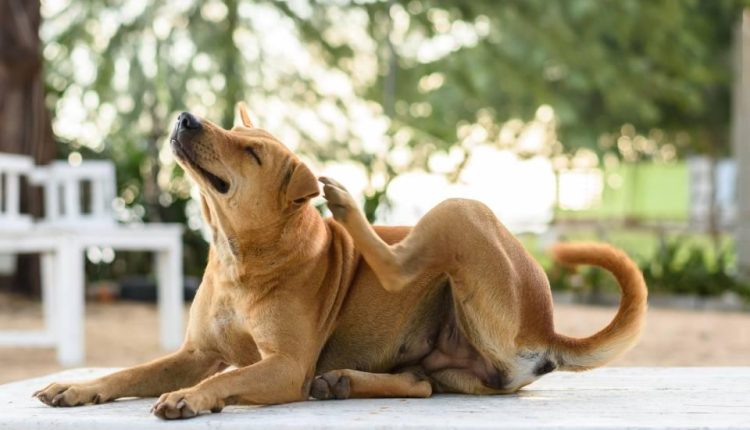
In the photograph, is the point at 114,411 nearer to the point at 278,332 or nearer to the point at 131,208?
the point at 278,332

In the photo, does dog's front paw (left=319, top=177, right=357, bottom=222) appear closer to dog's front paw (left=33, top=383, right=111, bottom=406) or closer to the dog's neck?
the dog's neck

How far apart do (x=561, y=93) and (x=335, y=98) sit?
14.3 metres

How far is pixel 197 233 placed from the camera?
13.2 meters

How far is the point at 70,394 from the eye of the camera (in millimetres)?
3092

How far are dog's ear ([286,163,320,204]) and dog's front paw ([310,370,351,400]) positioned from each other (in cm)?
55

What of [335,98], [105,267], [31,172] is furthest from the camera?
[335,98]

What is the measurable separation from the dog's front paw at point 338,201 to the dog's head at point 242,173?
50 millimetres

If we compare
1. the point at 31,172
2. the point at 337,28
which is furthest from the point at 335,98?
the point at 31,172

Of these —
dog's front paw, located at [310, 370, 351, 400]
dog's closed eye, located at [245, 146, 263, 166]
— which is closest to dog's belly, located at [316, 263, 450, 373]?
dog's front paw, located at [310, 370, 351, 400]

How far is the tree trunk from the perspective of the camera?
1097cm

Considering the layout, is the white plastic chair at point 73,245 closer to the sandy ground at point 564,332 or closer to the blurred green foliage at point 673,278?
the sandy ground at point 564,332

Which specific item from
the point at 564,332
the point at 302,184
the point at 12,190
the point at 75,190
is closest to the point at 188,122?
the point at 302,184

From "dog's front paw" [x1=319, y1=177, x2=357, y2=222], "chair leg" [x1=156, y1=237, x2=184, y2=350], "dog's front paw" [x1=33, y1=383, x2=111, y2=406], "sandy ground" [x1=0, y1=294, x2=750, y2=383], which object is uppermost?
"dog's front paw" [x1=319, y1=177, x2=357, y2=222]

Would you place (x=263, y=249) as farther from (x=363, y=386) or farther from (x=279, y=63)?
(x=279, y=63)
